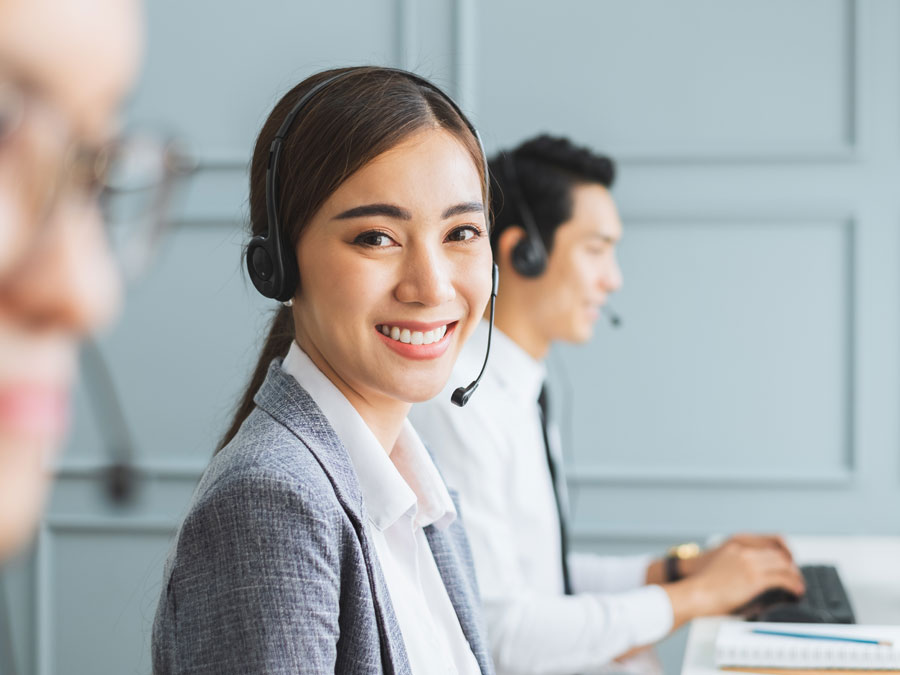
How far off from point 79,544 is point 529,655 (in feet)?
4.81

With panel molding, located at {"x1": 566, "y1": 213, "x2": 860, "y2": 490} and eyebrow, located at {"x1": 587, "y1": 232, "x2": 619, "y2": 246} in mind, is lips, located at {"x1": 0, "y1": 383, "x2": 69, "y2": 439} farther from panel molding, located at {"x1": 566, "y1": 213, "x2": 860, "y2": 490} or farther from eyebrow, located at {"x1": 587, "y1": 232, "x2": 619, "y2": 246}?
panel molding, located at {"x1": 566, "y1": 213, "x2": 860, "y2": 490}

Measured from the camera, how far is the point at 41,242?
32 centimetres

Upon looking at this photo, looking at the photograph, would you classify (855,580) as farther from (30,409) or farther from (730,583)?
(30,409)

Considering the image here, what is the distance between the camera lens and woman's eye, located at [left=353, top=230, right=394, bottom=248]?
3.32 feet

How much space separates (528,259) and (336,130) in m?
0.83

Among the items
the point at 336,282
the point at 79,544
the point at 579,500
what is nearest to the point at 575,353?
the point at 579,500

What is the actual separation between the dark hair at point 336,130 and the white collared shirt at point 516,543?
49 centimetres

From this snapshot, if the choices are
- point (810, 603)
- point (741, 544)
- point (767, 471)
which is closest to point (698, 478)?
point (767, 471)

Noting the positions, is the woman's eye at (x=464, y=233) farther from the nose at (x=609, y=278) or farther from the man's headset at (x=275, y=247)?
the nose at (x=609, y=278)

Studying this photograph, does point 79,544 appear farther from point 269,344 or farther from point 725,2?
point 725,2

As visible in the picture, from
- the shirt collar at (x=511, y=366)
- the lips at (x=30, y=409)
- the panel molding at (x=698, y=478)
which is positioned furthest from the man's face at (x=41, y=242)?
the panel molding at (x=698, y=478)

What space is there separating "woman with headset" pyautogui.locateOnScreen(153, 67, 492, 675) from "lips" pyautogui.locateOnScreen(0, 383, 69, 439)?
53 centimetres

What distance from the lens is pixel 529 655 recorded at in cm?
147

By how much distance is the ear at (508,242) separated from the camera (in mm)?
1817
